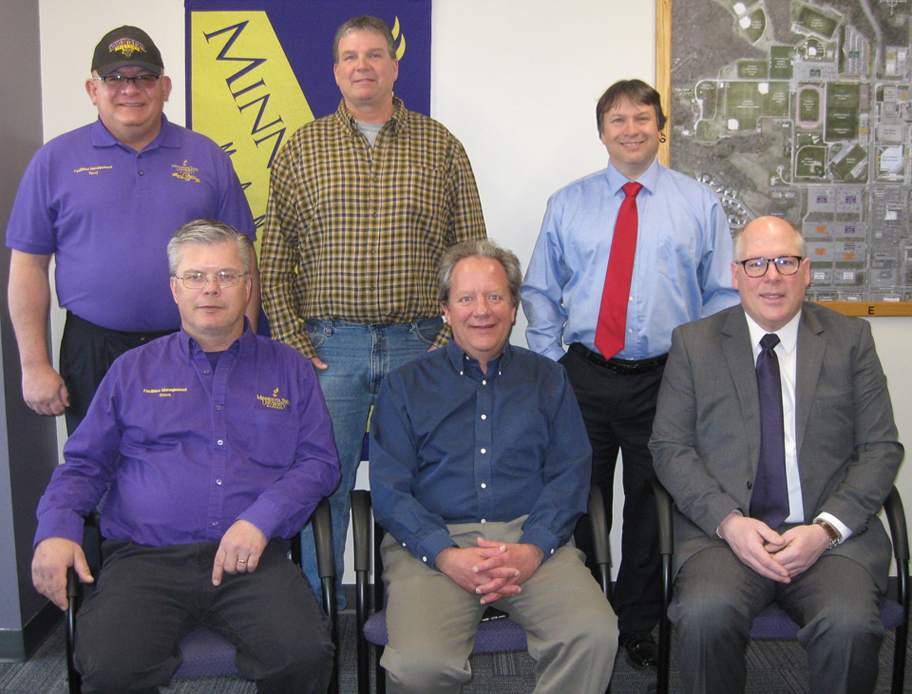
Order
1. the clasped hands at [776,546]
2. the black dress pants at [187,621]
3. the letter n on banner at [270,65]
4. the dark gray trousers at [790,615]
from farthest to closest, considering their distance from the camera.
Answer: the letter n on banner at [270,65]
the clasped hands at [776,546]
the dark gray trousers at [790,615]
the black dress pants at [187,621]

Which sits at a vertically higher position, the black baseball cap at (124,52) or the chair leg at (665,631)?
the black baseball cap at (124,52)

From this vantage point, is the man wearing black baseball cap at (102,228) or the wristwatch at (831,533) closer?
the wristwatch at (831,533)

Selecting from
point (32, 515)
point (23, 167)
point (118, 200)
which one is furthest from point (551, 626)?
point (23, 167)

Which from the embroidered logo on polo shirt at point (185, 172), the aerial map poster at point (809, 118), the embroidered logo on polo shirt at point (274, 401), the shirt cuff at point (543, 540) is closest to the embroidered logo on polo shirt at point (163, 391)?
the embroidered logo on polo shirt at point (274, 401)

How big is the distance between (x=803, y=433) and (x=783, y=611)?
18.8 inches

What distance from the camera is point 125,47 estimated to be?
93.9 inches

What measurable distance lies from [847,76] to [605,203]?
1.29m

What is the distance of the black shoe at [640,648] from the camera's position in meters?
2.59

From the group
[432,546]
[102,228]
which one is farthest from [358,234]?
[432,546]

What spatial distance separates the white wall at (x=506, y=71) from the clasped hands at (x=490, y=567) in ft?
5.37

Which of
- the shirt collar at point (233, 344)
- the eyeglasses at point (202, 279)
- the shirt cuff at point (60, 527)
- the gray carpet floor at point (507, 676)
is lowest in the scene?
the gray carpet floor at point (507, 676)

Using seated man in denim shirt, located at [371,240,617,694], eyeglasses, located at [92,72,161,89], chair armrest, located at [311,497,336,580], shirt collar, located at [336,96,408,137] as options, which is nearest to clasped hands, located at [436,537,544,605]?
seated man in denim shirt, located at [371,240,617,694]

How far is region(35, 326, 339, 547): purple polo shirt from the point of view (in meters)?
1.90

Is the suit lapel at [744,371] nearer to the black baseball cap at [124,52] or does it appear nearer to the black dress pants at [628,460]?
the black dress pants at [628,460]
